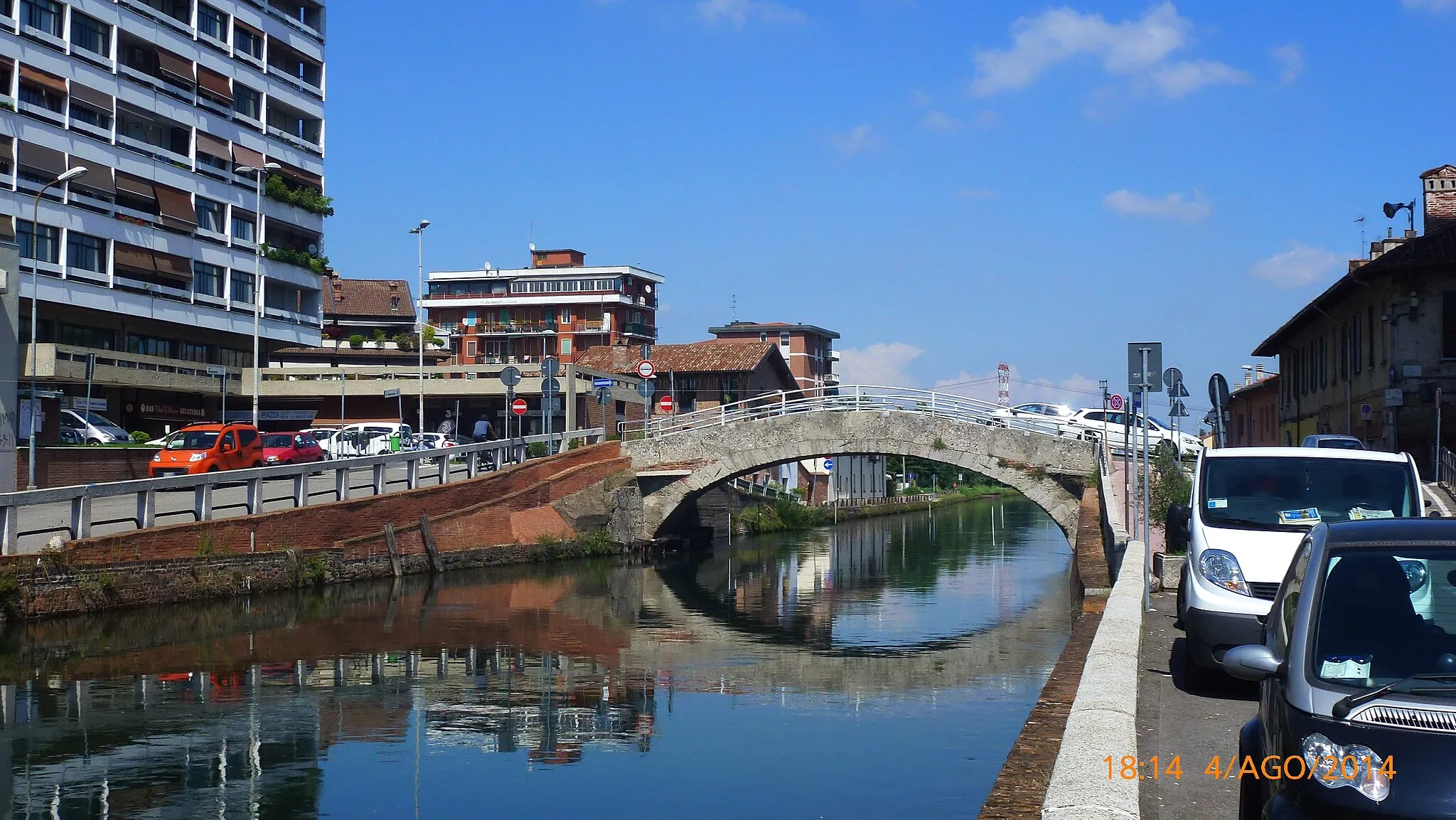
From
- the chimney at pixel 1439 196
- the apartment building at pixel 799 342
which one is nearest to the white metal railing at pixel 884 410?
the chimney at pixel 1439 196

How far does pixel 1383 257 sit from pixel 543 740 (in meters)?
23.0

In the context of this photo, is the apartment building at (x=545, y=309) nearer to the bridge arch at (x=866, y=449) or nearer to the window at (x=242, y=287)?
the window at (x=242, y=287)

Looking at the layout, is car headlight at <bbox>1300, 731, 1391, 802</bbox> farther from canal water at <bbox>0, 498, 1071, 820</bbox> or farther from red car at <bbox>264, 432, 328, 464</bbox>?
red car at <bbox>264, 432, 328, 464</bbox>

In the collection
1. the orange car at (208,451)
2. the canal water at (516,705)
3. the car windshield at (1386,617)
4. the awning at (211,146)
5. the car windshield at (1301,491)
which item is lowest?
the canal water at (516,705)

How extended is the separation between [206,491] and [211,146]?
30.8 metres

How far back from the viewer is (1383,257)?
2850 cm

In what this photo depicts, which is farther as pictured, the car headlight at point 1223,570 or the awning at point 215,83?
the awning at point 215,83

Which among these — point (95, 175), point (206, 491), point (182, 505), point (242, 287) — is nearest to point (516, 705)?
point (206, 491)

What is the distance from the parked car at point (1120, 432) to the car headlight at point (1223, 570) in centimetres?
888

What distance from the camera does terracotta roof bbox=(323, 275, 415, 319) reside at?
104 m

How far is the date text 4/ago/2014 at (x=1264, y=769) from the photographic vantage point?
430 centimetres

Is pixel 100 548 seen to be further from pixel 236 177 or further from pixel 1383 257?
pixel 236 177

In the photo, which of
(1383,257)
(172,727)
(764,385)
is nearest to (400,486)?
(172,727)

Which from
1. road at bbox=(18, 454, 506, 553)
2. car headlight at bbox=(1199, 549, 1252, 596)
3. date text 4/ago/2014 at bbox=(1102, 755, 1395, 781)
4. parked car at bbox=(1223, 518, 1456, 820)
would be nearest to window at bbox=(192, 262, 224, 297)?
road at bbox=(18, 454, 506, 553)
